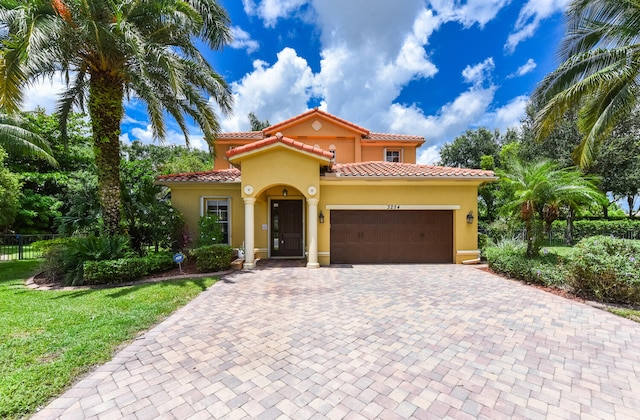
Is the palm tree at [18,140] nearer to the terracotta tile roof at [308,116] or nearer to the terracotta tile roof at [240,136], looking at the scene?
the terracotta tile roof at [240,136]

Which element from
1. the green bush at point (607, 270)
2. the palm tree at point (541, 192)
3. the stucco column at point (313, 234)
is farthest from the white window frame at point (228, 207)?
the green bush at point (607, 270)

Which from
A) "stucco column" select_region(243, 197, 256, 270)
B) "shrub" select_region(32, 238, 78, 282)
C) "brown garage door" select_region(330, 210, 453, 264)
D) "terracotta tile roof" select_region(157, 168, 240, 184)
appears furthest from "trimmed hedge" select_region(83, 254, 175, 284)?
"brown garage door" select_region(330, 210, 453, 264)

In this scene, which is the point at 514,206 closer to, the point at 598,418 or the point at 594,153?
the point at 594,153

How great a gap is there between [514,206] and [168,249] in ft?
48.2

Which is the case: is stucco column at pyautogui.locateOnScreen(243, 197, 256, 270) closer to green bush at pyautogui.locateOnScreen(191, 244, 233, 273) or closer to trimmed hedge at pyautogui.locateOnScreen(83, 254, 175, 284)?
green bush at pyautogui.locateOnScreen(191, 244, 233, 273)

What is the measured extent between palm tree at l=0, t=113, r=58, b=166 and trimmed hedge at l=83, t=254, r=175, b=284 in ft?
34.3

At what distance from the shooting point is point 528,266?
9.19m

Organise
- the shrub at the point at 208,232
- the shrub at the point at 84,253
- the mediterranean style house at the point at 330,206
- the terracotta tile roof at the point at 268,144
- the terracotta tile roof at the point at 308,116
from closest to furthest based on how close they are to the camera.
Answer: the shrub at the point at 84,253
the terracotta tile roof at the point at 268,144
the mediterranean style house at the point at 330,206
the shrub at the point at 208,232
the terracotta tile roof at the point at 308,116

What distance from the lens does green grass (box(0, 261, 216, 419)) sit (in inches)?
138

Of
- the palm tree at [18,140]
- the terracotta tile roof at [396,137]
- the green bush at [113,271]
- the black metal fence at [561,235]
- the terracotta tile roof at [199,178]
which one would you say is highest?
the terracotta tile roof at [396,137]

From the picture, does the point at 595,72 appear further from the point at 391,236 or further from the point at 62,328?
the point at 62,328

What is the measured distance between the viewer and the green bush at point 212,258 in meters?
10.2

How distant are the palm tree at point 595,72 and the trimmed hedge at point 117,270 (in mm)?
16471

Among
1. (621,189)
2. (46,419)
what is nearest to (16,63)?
(46,419)
